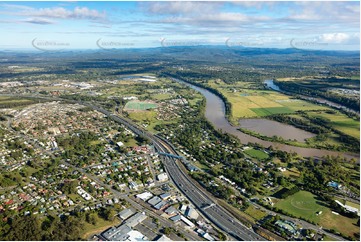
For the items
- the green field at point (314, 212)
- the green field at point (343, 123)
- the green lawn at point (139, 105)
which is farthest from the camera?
the green lawn at point (139, 105)

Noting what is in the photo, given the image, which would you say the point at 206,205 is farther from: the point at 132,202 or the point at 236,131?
the point at 236,131

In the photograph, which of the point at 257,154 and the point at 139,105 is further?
the point at 139,105

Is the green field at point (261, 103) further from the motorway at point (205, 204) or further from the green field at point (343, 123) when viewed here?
the motorway at point (205, 204)

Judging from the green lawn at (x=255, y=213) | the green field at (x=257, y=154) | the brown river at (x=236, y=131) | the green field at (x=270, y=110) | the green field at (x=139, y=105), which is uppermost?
the green field at (x=270, y=110)

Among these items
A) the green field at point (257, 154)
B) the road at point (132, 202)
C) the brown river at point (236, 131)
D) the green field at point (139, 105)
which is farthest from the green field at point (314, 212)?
the green field at point (139, 105)

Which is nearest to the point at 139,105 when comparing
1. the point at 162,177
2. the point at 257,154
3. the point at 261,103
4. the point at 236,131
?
the point at 236,131

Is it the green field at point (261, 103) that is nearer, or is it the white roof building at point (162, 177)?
the white roof building at point (162, 177)
